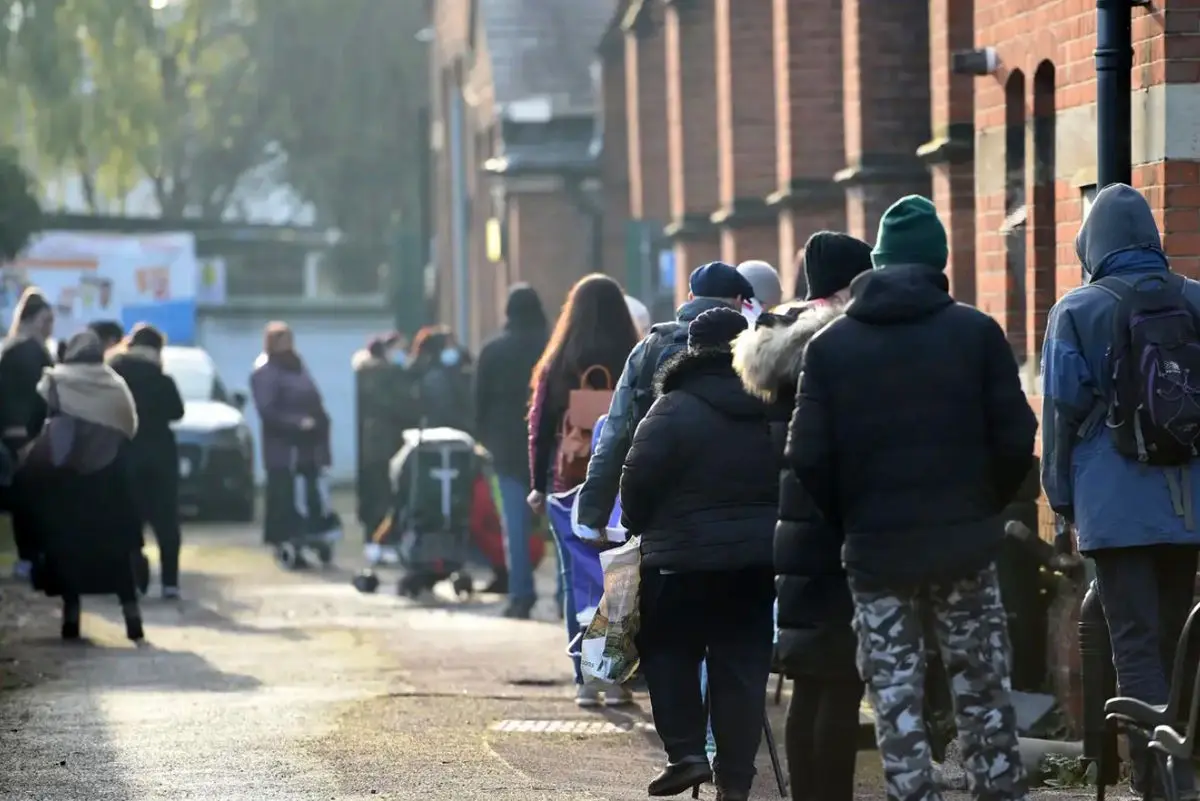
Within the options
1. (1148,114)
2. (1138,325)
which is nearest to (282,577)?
(1148,114)

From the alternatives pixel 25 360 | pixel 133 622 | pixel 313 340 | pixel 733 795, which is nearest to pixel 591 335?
pixel 733 795

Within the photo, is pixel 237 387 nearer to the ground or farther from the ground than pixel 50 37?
nearer to the ground

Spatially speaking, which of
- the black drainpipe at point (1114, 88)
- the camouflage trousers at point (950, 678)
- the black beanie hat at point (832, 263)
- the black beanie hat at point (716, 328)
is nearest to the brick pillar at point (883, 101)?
the black drainpipe at point (1114, 88)

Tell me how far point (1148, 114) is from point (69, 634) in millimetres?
7632

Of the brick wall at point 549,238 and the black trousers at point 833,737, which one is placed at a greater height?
the brick wall at point 549,238

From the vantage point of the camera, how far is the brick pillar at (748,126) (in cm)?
1919

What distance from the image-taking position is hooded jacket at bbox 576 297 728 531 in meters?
9.01

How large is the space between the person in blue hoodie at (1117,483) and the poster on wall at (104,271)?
3711 cm

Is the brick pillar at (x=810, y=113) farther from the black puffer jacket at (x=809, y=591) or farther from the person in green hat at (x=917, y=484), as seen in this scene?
the person in green hat at (x=917, y=484)

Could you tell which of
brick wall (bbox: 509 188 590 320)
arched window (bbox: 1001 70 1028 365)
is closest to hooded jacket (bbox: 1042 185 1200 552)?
arched window (bbox: 1001 70 1028 365)

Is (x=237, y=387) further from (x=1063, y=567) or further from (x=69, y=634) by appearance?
(x=1063, y=567)

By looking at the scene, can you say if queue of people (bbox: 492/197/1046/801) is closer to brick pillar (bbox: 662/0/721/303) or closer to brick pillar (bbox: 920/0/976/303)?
brick pillar (bbox: 920/0/976/303)

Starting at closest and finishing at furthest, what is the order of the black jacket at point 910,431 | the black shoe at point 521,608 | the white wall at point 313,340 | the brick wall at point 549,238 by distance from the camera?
the black jacket at point 910,431
the black shoe at point 521,608
the brick wall at point 549,238
the white wall at point 313,340

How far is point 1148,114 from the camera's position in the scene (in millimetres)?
9211
